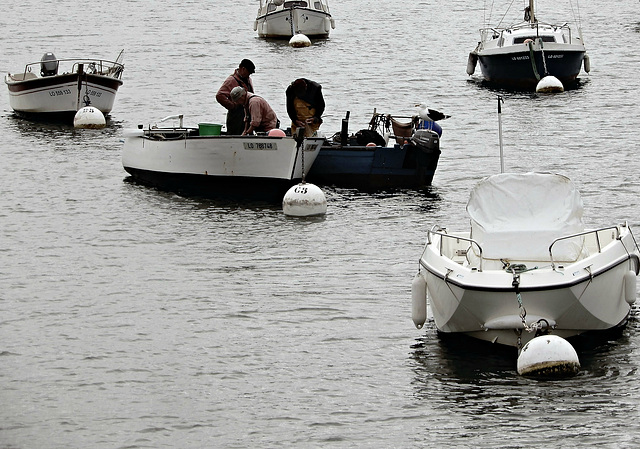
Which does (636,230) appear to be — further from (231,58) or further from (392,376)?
(231,58)

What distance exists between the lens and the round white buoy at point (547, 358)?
16.1 meters

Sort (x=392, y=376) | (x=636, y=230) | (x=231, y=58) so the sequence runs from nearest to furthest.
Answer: (x=392, y=376), (x=636, y=230), (x=231, y=58)

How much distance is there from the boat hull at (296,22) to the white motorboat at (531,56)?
18.8 m

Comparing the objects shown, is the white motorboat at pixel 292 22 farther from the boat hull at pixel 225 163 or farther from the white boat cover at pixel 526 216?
the white boat cover at pixel 526 216

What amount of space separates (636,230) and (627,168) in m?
7.44

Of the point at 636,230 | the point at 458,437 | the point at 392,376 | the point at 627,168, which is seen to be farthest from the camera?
the point at 627,168

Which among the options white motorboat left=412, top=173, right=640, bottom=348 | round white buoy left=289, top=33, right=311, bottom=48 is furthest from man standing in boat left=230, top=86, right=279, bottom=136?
round white buoy left=289, top=33, right=311, bottom=48

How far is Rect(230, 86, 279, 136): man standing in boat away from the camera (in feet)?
Result: 90.8

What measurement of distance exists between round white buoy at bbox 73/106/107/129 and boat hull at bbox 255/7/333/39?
27239mm

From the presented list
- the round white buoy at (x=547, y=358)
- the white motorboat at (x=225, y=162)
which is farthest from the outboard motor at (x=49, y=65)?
the round white buoy at (x=547, y=358)

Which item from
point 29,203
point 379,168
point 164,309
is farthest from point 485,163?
point 164,309

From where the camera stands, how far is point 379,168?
2856 centimetres

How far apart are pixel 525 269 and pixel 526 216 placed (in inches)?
68.4

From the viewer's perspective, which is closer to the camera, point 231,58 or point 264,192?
point 264,192
